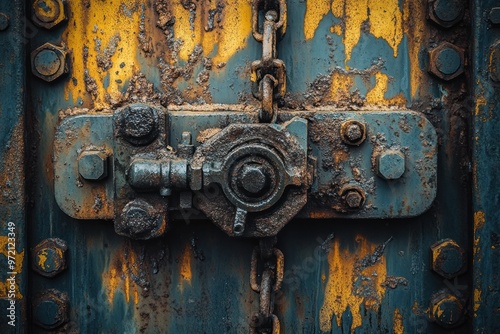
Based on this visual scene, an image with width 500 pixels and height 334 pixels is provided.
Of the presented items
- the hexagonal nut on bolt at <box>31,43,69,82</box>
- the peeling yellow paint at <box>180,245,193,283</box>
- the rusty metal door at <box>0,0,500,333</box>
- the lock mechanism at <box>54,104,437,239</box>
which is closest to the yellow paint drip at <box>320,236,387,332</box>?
the rusty metal door at <box>0,0,500,333</box>

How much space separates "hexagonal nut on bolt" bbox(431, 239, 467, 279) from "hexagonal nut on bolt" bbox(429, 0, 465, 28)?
0.54 metres

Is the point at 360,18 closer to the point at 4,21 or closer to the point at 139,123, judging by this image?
the point at 139,123

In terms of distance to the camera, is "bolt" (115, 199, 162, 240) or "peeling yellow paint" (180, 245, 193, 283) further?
"peeling yellow paint" (180, 245, 193, 283)

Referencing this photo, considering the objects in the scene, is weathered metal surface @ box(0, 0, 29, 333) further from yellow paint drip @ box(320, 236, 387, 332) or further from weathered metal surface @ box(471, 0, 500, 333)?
weathered metal surface @ box(471, 0, 500, 333)

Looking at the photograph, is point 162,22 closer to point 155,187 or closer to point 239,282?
point 155,187

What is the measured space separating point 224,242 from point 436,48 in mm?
717

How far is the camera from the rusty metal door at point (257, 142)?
4.01 ft

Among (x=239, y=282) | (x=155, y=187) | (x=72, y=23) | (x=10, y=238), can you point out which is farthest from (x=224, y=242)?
(x=72, y=23)

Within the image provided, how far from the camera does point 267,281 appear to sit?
4.09ft

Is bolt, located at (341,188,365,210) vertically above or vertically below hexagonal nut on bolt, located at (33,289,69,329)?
above

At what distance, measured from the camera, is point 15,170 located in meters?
1.25

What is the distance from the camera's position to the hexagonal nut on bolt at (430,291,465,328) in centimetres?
128

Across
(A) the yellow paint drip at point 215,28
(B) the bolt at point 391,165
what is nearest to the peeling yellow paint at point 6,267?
(A) the yellow paint drip at point 215,28

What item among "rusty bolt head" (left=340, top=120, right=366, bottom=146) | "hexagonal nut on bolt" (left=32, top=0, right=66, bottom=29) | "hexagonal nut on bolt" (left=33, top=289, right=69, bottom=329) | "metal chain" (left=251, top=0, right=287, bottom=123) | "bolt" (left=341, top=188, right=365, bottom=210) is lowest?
"hexagonal nut on bolt" (left=33, top=289, right=69, bottom=329)
